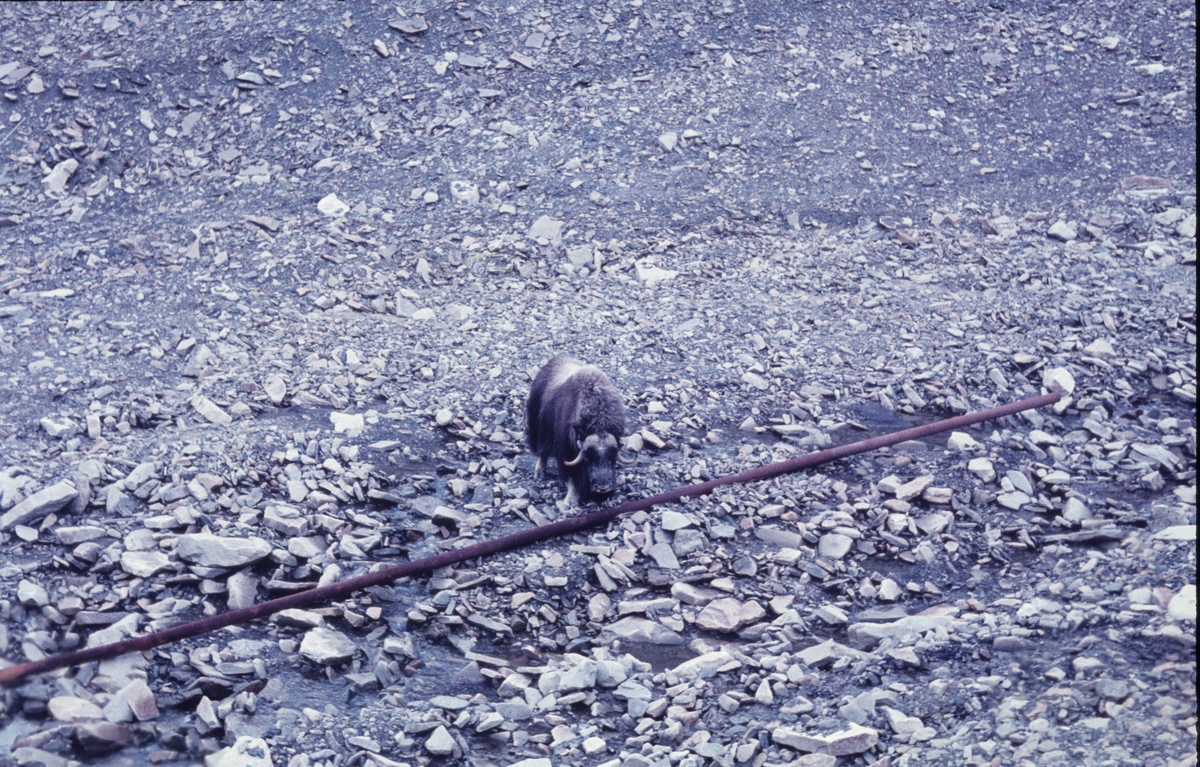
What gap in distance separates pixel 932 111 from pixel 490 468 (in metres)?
7.87

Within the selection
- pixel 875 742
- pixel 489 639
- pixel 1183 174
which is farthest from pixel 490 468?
pixel 1183 174

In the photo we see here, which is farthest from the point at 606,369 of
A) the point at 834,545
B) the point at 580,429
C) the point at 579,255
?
the point at 834,545

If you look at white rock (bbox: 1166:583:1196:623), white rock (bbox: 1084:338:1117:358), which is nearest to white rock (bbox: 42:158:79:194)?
white rock (bbox: 1084:338:1117:358)

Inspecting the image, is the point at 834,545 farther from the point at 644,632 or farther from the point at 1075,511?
the point at 1075,511

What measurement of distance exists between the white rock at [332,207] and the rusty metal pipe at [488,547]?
17.0ft

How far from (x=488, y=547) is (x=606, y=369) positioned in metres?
2.45

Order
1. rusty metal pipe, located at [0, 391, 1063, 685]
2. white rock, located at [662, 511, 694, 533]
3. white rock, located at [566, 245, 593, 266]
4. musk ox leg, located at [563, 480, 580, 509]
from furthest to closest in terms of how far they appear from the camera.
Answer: white rock, located at [566, 245, 593, 266] < musk ox leg, located at [563, 480, 580, 509] < white rock, located at [662, 511, 694, 533] < rusty metal pipe, located at [0, 391, 1063, 685]

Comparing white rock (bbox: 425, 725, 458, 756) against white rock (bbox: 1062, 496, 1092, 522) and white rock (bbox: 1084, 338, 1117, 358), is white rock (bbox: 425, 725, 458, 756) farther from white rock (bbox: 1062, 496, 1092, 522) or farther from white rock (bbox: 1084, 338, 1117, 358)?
white rock (bbox: 1084, 338, 1117, 358)

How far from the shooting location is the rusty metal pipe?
4.25 metres

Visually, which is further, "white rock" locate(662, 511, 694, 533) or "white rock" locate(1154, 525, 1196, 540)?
"white rock" locate(662, 511, 694, 533)

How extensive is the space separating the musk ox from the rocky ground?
26 cm

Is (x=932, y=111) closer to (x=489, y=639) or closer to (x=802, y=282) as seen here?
(x=802, y=282)

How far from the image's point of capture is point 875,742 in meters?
3.92

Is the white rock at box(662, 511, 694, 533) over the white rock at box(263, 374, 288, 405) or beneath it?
beneath
